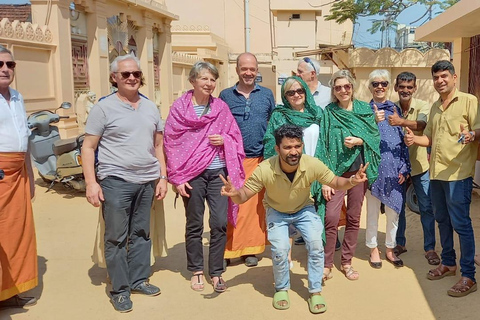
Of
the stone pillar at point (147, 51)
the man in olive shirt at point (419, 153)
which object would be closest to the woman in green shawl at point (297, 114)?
the man in olive shirt at point (419, 153)

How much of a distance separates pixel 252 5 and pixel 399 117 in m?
28.3

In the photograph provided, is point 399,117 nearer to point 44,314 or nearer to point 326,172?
point 326,172

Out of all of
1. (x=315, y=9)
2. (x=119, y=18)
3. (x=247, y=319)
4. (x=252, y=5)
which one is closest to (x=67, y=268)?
(x=247, y=319)

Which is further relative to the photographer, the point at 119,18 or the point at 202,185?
the point at 119,18

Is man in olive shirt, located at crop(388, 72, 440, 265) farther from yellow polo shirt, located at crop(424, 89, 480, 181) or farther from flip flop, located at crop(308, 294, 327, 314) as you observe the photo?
flip flop, located at crop(308, 294, 327, 314)

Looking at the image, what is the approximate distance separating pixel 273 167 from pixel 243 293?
1.06 m

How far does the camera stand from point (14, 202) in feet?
10.8

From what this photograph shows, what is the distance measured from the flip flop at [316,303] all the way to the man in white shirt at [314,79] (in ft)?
6.00

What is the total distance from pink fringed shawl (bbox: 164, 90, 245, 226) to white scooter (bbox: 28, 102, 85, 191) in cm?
356

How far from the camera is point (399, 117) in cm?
384

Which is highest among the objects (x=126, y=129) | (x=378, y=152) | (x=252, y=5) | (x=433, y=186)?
(x=252, y=5)

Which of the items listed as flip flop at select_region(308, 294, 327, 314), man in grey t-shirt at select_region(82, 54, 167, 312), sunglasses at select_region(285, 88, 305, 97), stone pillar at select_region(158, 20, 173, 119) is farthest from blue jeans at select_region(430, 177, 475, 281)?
stone pillar at select_region(158, 20, 173, 119)

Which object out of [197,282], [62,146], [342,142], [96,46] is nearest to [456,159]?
[342,142]

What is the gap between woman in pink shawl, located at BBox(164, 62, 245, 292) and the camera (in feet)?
11.9
